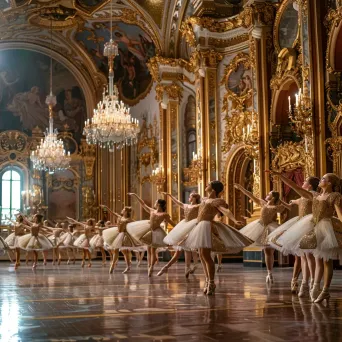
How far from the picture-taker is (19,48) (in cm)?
3406

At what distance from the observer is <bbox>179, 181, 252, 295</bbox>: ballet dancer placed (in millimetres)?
8859

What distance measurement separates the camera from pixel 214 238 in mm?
8977

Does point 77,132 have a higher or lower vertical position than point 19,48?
lower

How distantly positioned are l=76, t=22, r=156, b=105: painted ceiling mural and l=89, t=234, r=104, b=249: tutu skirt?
1133 cm

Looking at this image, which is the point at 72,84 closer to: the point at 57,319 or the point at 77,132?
the point at 77,132

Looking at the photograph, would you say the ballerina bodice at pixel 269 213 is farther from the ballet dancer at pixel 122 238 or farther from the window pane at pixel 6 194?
the window pane at pixel 6 194

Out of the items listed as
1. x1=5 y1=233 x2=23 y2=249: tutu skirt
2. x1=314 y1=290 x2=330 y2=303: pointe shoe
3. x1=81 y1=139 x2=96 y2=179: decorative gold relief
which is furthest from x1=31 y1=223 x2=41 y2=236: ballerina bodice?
x1=81 y1=139 x2=96 y2=179: decorative gold relief

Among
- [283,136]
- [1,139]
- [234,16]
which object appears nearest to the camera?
[283,136]

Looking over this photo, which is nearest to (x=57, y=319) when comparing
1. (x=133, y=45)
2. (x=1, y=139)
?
(x=133, y=45)

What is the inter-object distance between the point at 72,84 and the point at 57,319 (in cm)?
2992

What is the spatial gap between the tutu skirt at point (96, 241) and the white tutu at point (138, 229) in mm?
7336

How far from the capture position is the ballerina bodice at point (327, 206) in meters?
7.62

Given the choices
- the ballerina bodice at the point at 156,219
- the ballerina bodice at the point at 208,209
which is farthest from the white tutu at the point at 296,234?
the ballerina bodice at the point at 156,219

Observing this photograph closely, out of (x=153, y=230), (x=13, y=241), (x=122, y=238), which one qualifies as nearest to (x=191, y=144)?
(x=13, y=241)
